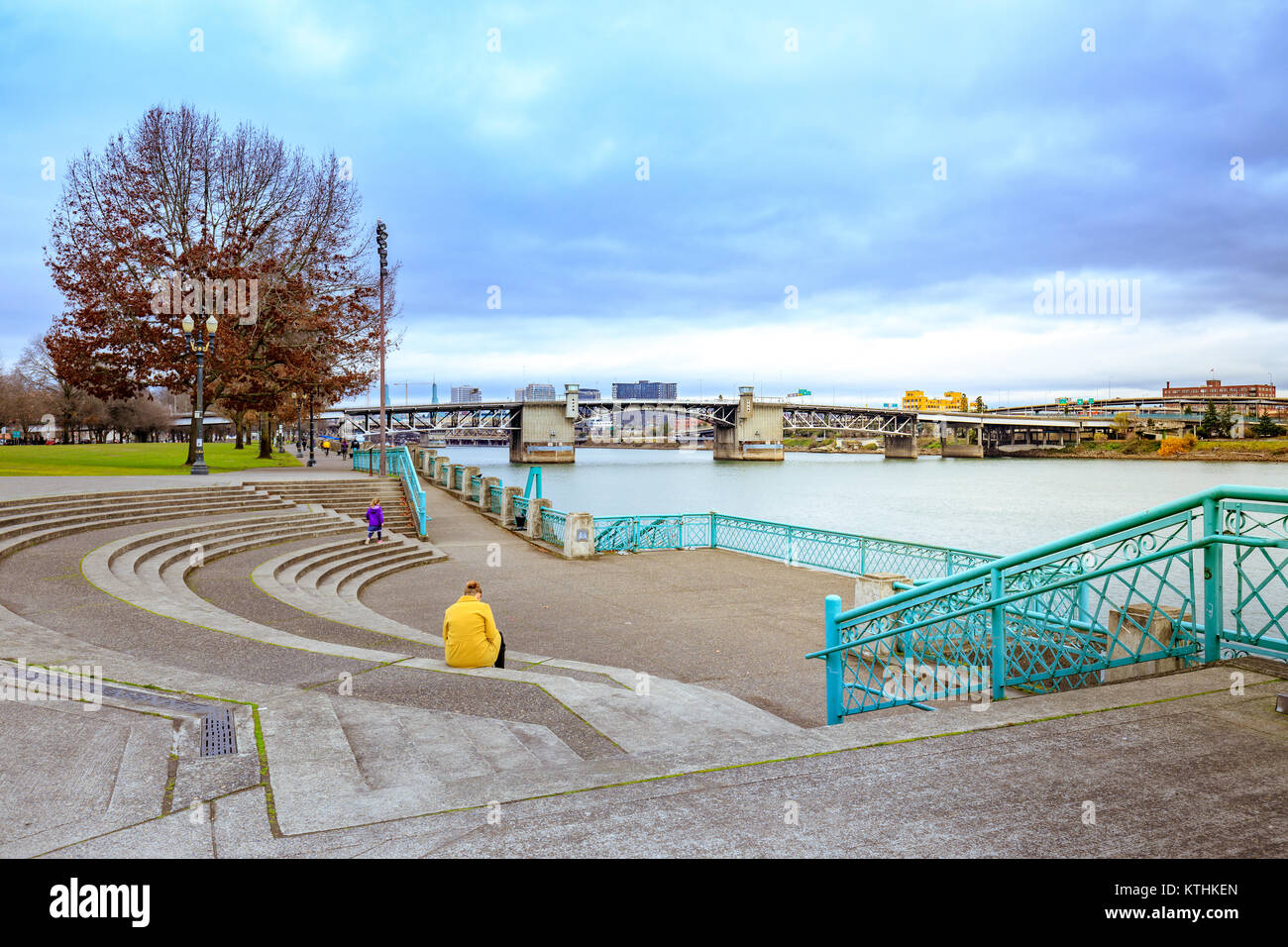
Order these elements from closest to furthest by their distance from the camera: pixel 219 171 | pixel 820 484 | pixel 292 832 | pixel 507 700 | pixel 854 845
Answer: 1. pixel 854 845
2. pixel 292 832
3. pixel 507 700
4. pixel 219 171
5. pixel 820 484

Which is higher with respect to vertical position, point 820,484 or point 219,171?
point 219,171

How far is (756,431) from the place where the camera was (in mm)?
136000

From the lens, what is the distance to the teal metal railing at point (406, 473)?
23875 mm

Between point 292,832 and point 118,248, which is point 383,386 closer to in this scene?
point 118,248

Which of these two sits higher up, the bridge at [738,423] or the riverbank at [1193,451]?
the bridge at [738,423]

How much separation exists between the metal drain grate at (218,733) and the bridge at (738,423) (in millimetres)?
103735

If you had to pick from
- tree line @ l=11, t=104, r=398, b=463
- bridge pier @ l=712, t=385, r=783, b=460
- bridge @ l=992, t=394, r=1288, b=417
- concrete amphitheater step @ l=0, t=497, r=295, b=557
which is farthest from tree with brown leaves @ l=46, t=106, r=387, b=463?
bridge @ l=992, t=394, r=1288, b=417

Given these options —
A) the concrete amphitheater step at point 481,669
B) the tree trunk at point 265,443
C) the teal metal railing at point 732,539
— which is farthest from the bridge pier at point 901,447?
the concrete amphitheater step at point 481,669

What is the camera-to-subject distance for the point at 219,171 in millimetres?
34750

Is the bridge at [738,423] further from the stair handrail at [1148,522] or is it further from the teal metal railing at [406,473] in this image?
the stair handrail at [1148,522]

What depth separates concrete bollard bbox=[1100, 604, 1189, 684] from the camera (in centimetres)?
601

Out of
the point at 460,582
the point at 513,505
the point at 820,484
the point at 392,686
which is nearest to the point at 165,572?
the point at 460,582

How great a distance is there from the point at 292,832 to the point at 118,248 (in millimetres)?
34566

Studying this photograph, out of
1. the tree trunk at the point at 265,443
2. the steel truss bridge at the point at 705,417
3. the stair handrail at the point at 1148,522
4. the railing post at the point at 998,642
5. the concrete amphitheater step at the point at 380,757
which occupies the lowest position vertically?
the concrete amphitheater step at the point at 380,757
